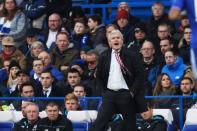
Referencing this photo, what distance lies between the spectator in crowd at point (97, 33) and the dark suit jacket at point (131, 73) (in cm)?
399

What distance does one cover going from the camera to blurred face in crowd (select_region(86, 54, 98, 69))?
50.0 ft

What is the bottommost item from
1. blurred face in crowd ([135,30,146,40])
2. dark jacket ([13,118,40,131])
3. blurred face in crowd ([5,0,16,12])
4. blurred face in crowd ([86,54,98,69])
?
dark jacket ([13,118,40,131])

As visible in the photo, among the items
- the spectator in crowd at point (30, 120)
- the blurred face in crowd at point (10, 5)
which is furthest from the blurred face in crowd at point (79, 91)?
the blurred face in crowd at point (10, 5)

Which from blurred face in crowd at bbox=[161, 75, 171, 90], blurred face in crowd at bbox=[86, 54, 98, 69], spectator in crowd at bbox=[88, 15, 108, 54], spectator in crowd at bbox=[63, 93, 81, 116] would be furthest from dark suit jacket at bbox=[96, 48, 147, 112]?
spectator in crowd at bbox=[88, 15, 108, 54]

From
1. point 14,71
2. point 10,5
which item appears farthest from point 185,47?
point 10,5

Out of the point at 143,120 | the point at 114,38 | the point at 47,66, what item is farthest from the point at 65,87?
the point at 114,38

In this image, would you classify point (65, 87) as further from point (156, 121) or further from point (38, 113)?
point (156, 121)

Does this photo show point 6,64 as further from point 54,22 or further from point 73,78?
point 73,78

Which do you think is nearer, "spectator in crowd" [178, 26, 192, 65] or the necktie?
the necktie

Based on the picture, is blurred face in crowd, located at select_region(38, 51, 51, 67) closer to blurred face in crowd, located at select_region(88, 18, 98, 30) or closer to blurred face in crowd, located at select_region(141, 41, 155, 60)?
blurred face in crowd, located at select_region(88, 18, 98, 30)

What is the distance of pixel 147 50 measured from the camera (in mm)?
14969

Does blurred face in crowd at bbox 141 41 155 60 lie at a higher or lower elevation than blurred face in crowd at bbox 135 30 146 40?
lower

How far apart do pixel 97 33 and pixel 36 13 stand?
73.6 inches

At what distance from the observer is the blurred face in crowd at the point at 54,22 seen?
17.1 metres
